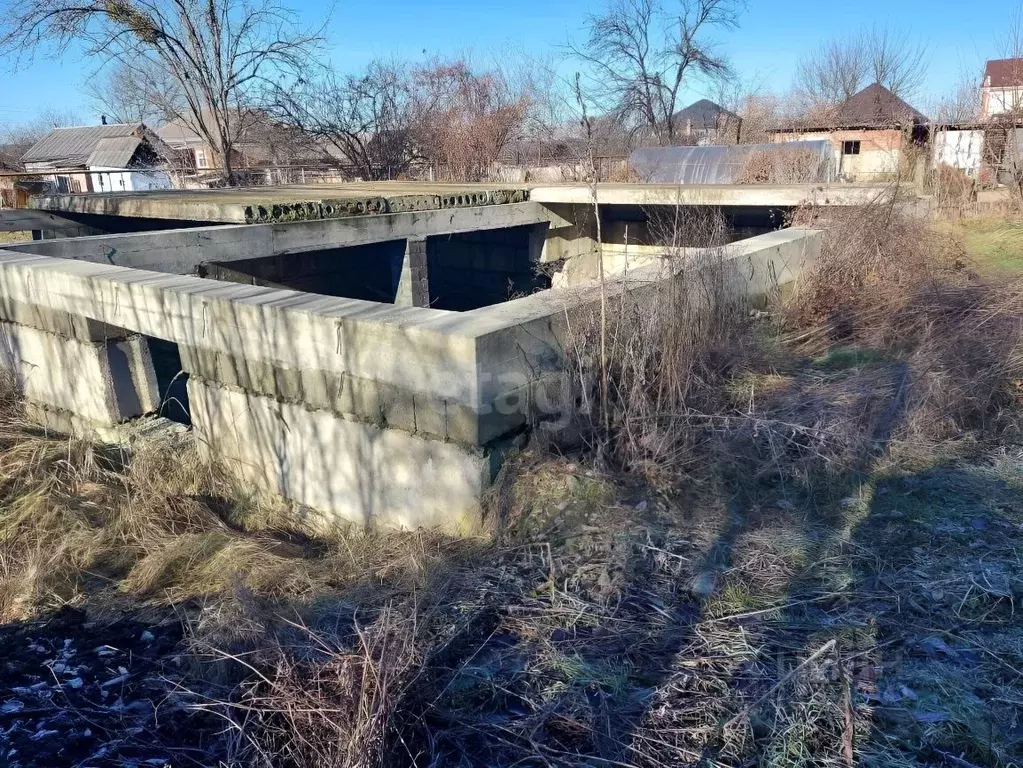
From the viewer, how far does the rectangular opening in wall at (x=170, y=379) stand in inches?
268

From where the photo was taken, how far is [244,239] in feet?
26.5

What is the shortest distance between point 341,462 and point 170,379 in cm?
395

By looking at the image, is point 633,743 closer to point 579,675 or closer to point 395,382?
point 579,675

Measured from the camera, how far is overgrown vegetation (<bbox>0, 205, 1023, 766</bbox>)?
2.22 meters

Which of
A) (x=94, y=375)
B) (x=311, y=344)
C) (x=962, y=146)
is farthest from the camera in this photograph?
(x=962, y=146)

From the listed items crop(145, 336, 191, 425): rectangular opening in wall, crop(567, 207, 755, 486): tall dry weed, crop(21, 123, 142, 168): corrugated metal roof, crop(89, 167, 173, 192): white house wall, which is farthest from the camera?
crop(21, 123, 142, 168): corrugated metal roof

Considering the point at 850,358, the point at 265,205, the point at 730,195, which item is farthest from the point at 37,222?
the point at 850,358

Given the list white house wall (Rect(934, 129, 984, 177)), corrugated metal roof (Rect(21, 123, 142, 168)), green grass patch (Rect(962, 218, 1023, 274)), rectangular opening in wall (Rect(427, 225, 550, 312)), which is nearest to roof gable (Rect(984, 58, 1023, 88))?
white house wall (Rect(934, 129, 984, 177))

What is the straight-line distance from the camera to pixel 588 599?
9.64ft

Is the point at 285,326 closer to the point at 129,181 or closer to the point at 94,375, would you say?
the point at 94,375

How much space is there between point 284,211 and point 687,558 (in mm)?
7142

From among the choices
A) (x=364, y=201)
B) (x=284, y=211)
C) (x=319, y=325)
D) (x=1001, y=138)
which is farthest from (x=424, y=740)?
(x=1001, y=138)

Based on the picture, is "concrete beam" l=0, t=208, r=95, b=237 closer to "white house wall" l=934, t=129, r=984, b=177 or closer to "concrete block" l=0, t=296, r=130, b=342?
"concrete block" l=0, t=296, r=130, b=342

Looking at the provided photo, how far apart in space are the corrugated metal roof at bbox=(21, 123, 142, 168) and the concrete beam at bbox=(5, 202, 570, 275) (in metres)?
36.1
